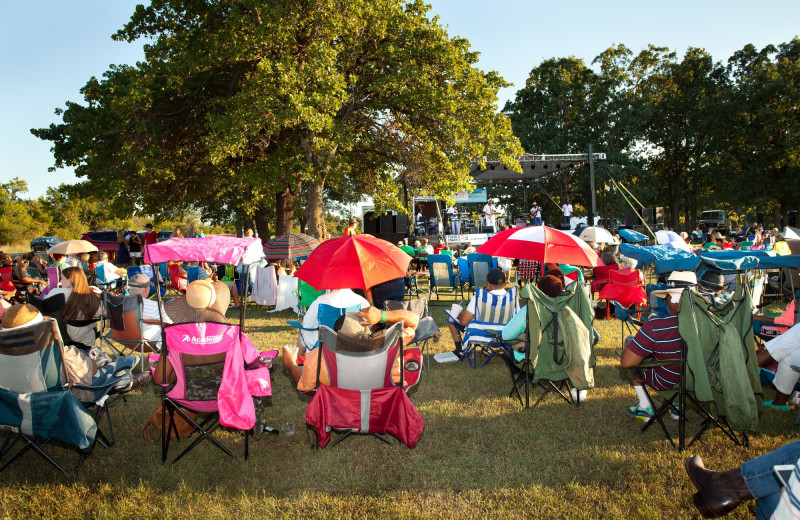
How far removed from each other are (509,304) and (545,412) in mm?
1414

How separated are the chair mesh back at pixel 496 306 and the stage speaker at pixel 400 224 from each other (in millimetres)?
15207

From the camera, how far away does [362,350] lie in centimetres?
331

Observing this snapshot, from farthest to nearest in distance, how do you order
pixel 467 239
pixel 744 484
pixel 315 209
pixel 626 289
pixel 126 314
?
pixel 467 239 → pixel 315 209 → pixel 626 289 → pixel 126 314 → pixel 744 484

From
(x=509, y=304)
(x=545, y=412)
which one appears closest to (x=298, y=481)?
(x=545, y=412)

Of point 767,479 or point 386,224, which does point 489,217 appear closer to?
point 386,224

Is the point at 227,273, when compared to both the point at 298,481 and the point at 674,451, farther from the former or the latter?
the point at 674,451

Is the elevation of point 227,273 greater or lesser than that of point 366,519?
greater

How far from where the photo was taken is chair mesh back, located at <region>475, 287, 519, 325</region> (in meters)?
5.42

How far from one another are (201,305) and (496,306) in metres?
3.14

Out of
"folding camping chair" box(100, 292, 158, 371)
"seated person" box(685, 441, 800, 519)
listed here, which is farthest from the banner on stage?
"seated person" box(685, 441, 800, 519)

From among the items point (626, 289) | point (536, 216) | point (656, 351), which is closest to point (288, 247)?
point (626, 289)

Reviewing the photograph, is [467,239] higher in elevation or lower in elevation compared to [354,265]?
lower

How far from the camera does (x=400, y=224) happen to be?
67.9ft

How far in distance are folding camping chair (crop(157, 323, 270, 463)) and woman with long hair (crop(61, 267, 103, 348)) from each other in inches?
96.6
